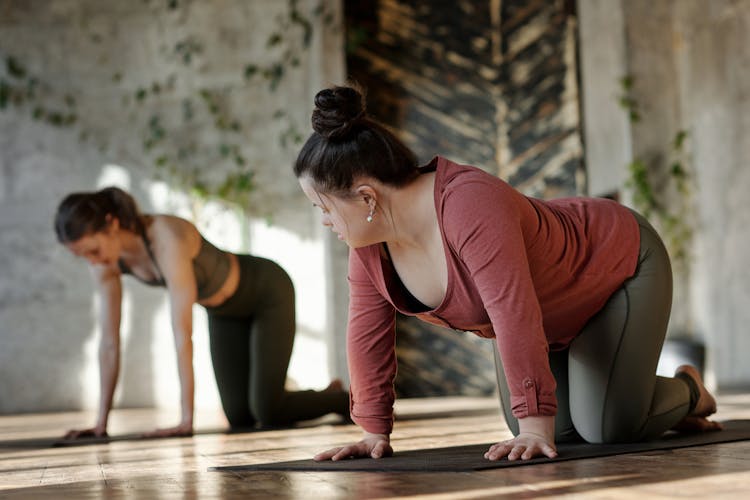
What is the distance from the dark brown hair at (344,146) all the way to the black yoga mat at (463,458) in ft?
1.93

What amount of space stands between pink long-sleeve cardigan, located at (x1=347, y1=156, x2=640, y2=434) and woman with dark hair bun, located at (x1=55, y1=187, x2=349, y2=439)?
1.39 metres

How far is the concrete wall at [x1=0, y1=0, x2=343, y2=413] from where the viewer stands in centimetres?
678

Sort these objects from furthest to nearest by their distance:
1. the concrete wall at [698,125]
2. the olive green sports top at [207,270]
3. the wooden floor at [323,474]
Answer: the concrete wall at [698,125] < the olive green sports top at [207,270] < the wooden floor at [323,474]

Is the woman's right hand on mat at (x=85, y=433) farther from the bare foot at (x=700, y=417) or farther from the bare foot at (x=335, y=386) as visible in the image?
the bare foot at (x=700, y=417)

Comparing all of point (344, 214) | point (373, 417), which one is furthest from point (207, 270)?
point (344, 214)

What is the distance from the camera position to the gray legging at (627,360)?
235 cm

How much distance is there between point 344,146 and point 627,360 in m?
0.91

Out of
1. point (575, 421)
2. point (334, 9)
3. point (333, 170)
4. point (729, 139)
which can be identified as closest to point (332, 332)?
point (334, 9)

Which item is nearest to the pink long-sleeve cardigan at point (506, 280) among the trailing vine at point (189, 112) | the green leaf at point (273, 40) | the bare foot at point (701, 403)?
the bare foot at point (701, 403)

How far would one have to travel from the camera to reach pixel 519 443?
6.34 feet

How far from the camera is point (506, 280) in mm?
1910

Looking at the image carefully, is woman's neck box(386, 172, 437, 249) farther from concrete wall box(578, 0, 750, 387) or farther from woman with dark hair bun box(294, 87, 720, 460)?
concrete wall box(578, 0, 750, 387)

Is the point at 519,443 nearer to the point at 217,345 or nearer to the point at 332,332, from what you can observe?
the point at 217,345

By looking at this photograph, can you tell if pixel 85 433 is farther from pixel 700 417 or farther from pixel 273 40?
pixel 273 40
